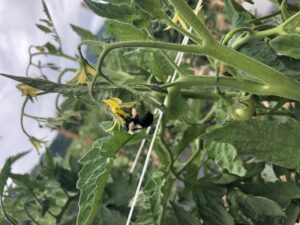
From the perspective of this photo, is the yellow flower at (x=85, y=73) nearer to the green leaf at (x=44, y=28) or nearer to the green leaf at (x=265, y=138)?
the green leaf at (x=265, y=138)

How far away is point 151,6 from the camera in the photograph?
0.47 metres

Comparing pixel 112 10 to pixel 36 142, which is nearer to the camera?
pixel 112 10

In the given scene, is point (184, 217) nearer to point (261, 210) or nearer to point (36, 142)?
point (261, 210)

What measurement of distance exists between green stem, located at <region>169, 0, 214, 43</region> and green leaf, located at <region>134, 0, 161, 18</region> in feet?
0.12

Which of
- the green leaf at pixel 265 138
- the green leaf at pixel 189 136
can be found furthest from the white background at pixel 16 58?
the green leaf at pixel 265 138

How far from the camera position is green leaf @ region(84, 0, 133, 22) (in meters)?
0.50

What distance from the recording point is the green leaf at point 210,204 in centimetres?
72

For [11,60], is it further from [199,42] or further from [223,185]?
[199,42]

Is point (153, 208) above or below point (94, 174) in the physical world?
below

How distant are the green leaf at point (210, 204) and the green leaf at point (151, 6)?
33cm

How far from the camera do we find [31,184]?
0.88 metres

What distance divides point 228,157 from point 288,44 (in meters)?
0.16

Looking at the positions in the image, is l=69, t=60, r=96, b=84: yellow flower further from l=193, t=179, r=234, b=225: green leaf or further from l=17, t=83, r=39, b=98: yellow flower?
l=193, t=179, r=234, b=225: green leaf

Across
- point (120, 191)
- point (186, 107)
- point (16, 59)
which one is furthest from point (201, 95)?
point (16, 59)
